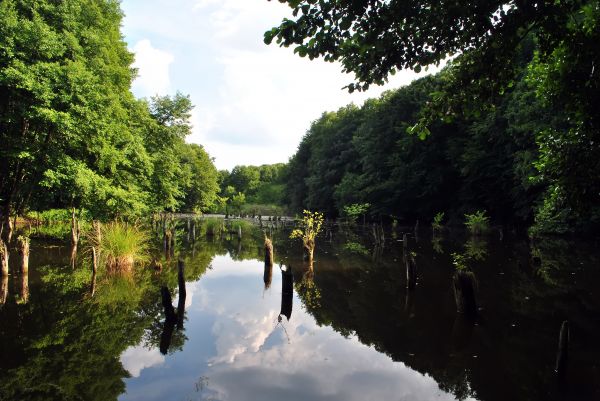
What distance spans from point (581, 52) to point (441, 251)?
66.0 ft

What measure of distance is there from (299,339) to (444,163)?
41800 millimetres

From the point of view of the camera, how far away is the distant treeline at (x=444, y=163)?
1137 inches

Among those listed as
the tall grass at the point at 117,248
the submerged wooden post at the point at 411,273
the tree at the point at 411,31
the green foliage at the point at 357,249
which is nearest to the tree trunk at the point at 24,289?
the tall grass at the point at 117,248

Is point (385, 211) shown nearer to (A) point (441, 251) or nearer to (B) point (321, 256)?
(A) point (441, 251)

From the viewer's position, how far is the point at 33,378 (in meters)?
7.02

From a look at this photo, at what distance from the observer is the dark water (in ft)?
23.6

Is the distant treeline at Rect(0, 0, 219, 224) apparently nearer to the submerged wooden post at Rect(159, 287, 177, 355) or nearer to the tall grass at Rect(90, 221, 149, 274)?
the tall grass at Rect(90, 221, 149, 274)

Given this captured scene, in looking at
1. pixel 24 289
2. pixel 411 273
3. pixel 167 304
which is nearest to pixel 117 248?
pixel 24 289

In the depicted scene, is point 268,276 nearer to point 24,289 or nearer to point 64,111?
point 24,289

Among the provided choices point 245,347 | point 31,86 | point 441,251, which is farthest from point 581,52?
point 441,251

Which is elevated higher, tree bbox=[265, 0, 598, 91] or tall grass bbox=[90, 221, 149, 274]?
tree bbox=[265, 0, 598, 91]

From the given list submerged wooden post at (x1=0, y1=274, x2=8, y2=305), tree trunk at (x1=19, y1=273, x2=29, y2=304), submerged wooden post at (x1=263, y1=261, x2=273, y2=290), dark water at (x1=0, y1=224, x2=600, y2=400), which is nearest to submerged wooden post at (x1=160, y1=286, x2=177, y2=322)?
dark water at (x1=0, y1=224, x2=600, y2=400)

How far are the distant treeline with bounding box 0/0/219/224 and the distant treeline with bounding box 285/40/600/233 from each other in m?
20.4

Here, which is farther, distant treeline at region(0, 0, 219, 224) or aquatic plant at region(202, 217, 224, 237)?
aquatic plant at region(202, 217, 224, 237)
